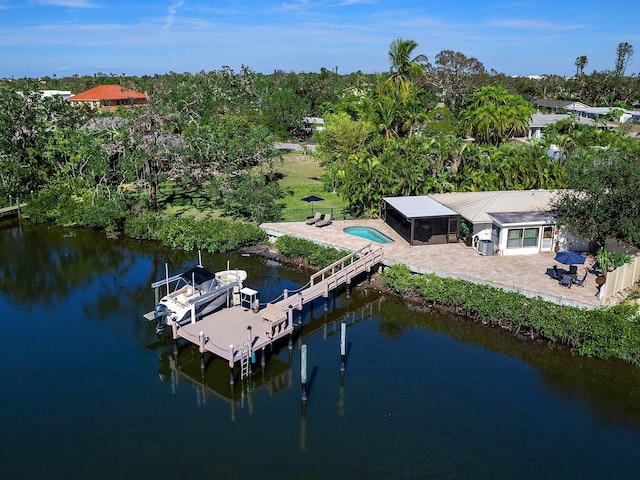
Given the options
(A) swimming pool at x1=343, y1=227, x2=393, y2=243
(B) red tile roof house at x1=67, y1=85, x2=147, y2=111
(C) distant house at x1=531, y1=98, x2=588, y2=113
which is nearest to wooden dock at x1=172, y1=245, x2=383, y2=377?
(A) swimming pool at x1=343, y1=227, x2=393, y2=243

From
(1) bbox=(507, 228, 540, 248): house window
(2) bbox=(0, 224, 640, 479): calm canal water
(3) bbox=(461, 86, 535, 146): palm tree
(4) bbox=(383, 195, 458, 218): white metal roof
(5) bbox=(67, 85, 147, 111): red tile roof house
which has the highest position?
(5) bbox=(67, 85, 147, 111): red tile roof house

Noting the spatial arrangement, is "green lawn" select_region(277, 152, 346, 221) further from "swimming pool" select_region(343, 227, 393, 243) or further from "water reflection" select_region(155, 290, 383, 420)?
"water reflection" select_region(155, 290, 383, 420)

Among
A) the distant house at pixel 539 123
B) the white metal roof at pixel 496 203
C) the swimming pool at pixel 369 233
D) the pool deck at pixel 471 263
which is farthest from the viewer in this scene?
the distant house at pixel 539 123

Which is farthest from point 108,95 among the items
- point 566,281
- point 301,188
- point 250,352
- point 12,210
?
point 566,281

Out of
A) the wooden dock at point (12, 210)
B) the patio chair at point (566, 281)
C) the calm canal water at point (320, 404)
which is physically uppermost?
the patio chair at point (566, 281)

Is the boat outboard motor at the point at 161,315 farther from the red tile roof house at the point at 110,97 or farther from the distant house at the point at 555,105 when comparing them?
the distant house at the point at 555,105

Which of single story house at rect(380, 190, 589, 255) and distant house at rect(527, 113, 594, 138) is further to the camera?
distant house at rect(527, 113, 594, 138)

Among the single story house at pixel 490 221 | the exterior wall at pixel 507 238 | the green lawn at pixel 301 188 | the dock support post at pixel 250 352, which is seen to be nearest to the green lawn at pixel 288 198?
the green lawn at pixel 301 188

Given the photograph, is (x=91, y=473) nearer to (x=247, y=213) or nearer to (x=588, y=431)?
(x=588, y=431)
